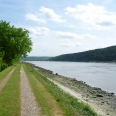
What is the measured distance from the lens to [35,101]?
661 inches

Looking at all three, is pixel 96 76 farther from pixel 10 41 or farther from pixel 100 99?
pixel 100 99

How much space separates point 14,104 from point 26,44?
5387cm

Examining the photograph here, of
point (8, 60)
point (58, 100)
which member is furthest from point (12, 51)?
point (58, 100)

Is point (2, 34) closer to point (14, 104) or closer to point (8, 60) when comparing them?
point (8, 60)

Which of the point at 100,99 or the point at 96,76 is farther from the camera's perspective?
the point at 96,76

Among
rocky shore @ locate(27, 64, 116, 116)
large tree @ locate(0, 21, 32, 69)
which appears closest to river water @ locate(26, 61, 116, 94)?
rocky shore @ locate(27, 64, 116, 116)

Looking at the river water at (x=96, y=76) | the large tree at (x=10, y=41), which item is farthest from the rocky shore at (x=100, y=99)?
the large tree at (x=10, y=41)

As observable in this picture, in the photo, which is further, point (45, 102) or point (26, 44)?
point (26, 44)

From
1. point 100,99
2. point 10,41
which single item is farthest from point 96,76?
point 100,99

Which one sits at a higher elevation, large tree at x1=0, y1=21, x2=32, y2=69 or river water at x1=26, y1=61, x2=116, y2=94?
large tree at x1=0, y1=21, x2=32, y2=69

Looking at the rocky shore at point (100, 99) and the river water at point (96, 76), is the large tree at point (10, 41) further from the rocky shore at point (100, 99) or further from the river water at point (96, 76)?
the rocky shore at point (100, 99)

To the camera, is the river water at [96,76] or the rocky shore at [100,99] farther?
the river water at [96,76]

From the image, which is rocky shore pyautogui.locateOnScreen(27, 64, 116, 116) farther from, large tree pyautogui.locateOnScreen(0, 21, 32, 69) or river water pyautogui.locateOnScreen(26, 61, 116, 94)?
large tree pyautogui.locateOnScreen(0, 21, 32, 69)

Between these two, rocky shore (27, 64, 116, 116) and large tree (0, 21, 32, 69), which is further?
large tree (0, 21, 32, 69)
